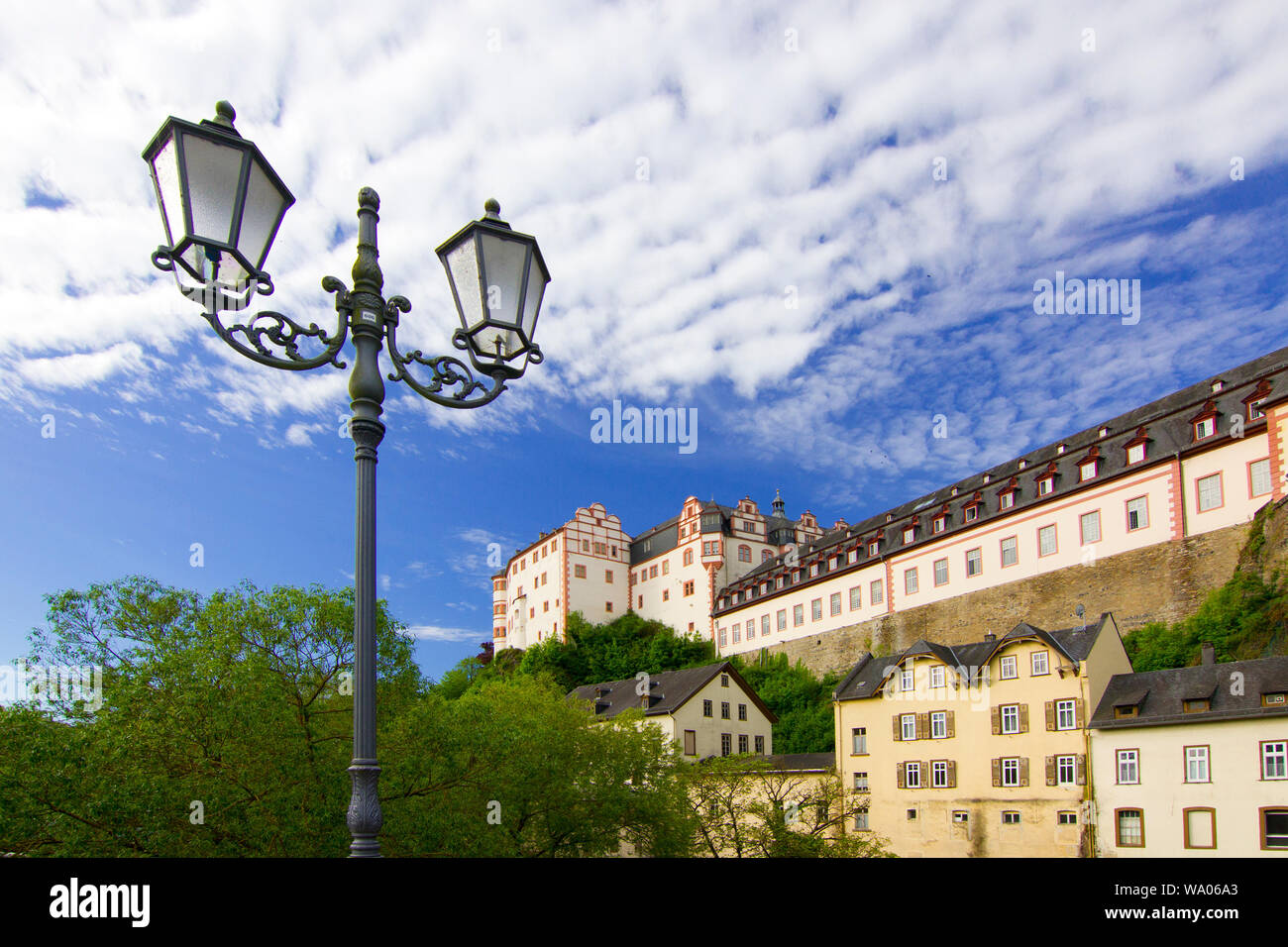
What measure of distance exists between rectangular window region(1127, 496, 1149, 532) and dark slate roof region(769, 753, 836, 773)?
1800 centimetres

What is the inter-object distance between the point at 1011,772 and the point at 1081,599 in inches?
484

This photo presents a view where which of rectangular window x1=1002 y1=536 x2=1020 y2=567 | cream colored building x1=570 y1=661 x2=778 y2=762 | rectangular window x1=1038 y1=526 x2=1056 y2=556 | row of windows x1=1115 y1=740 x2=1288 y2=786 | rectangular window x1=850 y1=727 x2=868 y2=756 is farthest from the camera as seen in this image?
rectangular window x1=1002 y1=536 x2=1020 y2=567

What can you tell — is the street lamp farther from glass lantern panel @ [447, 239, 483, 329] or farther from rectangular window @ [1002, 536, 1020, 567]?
rectangular window @ [1002, 536, 1020, 567]

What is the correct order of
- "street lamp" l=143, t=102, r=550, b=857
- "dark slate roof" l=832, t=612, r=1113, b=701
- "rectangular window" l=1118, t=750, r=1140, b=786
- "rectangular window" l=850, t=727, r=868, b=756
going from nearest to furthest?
"street lamp" l=143, t=102, r=550, b=857 → "rectangular window" l=1118, t=750, r=1140, b=786 → "dark slate roof" l=832, t=612, r=1113, b=701 → "rectangular window" l=850, t=727, r=868, b=756

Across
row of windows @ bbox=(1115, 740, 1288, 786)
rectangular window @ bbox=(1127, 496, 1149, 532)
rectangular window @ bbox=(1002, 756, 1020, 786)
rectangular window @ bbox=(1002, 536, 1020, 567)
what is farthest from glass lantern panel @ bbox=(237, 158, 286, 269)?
rectangular window @ bbox=(1002, 536, 1020, 567)

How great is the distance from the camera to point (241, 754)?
18281 mm

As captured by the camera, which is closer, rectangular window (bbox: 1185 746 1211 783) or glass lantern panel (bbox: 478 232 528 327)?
glass lantern panel (bbox: 478 232 528 327)

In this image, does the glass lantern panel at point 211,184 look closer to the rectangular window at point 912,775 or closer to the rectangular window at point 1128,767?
the rectangular window at point 1128,767

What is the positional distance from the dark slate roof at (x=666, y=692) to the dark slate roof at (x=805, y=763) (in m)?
6.07

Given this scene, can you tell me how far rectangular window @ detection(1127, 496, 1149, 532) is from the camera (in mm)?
43531

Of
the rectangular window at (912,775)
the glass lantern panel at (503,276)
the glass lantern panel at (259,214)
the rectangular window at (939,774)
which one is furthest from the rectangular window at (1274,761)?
the glass lantern panel at (259,214)

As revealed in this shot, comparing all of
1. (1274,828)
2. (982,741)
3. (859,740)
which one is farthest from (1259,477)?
(859,740)
